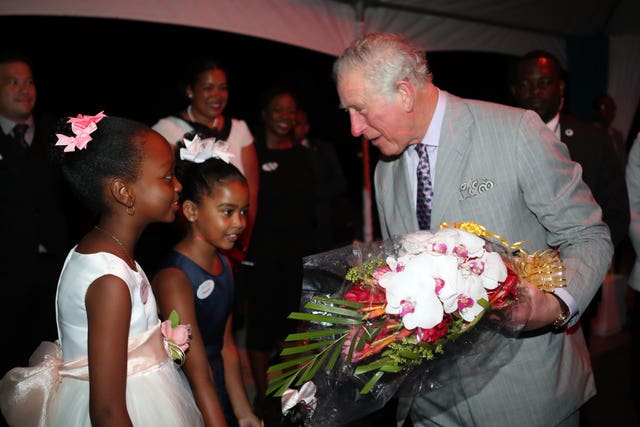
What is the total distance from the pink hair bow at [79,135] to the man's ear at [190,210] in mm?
914

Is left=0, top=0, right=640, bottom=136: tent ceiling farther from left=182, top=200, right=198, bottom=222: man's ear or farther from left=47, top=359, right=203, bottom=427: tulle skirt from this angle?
left=47, top=359, right=203, bottom=427: tulle skirt

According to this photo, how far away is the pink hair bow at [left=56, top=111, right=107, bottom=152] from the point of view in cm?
216

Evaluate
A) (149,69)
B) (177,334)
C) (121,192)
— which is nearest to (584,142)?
(177,334)

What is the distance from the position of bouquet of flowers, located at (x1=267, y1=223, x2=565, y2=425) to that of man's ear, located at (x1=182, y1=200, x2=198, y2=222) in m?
1.21

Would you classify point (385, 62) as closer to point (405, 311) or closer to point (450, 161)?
point (450, 161)

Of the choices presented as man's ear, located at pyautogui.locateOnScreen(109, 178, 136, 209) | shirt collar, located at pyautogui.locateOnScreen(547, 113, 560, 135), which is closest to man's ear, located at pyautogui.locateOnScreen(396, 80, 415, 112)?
man's ear, located at pyautogui.locateOnScreen(109, 178, 136, 209)

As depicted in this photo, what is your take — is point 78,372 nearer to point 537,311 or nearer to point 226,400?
point 226,400

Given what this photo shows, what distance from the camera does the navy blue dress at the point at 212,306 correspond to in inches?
114

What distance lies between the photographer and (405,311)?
176cm

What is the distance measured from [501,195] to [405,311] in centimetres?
73

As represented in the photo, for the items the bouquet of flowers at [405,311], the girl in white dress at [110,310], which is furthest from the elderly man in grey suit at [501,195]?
the girl in white dress at [110,310]

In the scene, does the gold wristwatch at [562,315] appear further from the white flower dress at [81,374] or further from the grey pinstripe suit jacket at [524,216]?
the white flower dress at [81,374]

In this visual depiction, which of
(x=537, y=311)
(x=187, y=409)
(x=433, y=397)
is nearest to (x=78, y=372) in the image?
(x=187, y=409)

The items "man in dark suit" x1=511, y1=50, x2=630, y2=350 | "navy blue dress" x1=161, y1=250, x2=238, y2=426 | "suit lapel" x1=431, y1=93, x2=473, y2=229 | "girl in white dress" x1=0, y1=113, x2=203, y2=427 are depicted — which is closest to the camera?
"girl in white dress" x1=0, y1=113, x2=203, y2=427
